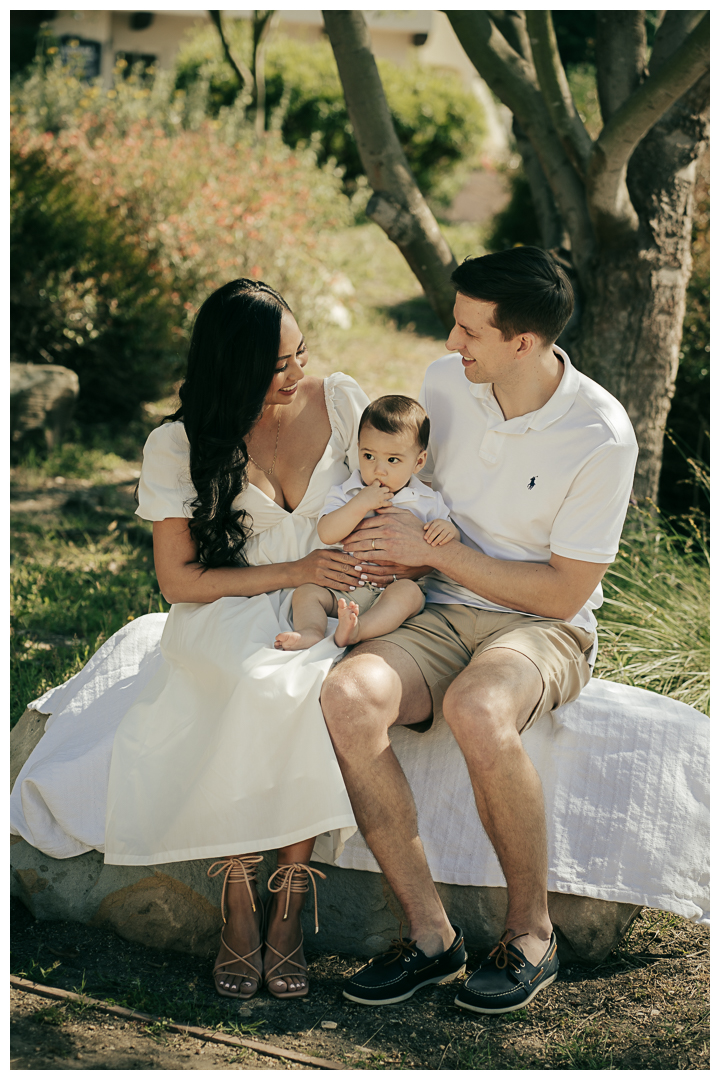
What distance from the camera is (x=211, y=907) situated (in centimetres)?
263

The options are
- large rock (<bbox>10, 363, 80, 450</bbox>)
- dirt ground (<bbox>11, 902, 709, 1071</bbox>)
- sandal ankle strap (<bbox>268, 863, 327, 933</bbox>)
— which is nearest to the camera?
dirt ground (<bbox>11, 902, 709, 1071</bbox>)

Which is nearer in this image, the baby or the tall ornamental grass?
the baby

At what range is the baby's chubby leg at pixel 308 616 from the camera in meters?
2.59

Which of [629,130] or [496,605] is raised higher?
[629,130]

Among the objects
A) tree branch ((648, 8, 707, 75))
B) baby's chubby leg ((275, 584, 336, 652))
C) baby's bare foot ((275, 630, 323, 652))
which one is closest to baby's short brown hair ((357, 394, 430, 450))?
baby's chubby leg ((275, 584, 336, 652))

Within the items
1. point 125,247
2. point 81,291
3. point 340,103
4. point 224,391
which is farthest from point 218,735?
point 340,103

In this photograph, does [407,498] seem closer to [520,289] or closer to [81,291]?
[520,289]

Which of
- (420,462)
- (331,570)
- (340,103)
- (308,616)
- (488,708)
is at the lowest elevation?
(488,708)

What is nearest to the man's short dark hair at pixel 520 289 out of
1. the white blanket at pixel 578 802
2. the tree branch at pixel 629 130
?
the white blanket at pixel 578 802

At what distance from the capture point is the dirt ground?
7.22 feet

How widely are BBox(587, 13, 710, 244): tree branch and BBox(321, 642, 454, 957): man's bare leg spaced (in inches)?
104

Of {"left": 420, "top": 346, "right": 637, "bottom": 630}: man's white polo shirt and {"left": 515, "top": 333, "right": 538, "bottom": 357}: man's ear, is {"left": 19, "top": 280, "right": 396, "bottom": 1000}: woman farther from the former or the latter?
Result: {"left": 515, "top": 333, "right": 538, "bottom": 357}: man's ear

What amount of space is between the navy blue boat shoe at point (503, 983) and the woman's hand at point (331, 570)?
110cm

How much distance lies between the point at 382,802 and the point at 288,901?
378mm
